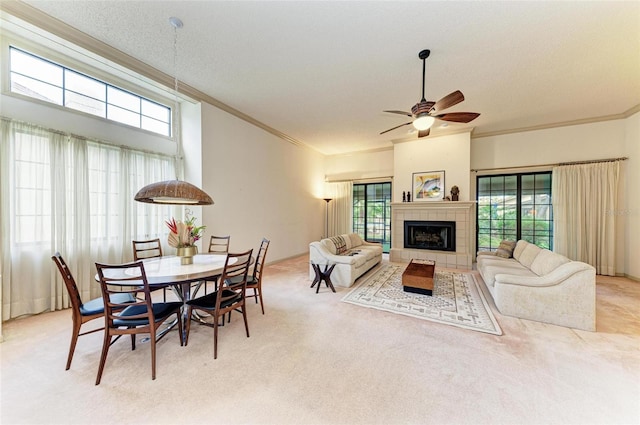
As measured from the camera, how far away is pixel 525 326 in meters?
2.65

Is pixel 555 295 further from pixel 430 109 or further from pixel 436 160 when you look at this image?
pixel 436 160

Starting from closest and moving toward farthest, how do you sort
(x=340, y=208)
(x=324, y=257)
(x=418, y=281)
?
(x=418, y=281), (x=324, y=257), (x=340, y=208)

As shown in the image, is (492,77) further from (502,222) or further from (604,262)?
(604,262)

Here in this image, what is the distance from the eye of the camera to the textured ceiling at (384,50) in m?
2.31

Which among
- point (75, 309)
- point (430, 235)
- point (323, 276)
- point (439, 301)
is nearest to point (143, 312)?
point (75, 309)

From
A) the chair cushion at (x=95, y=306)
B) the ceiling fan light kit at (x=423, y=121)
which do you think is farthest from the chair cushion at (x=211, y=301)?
the ceiling fan light kit at (x=423, y=121)

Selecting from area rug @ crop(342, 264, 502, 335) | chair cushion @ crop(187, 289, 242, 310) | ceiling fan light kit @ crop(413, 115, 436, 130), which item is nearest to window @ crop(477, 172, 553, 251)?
area rug @ crop(342, 264, 502, 335)

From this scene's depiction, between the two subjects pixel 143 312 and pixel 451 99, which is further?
pixel 451 99

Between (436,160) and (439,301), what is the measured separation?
12.5 ft

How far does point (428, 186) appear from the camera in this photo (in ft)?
19.4

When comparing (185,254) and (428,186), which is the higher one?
(428,186)

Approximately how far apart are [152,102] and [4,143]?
6.78 feet

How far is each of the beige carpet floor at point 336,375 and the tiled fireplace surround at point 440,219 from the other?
2.82 m

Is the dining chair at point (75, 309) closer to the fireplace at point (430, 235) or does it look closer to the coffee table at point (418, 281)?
the coffee table at point (418, 281)
